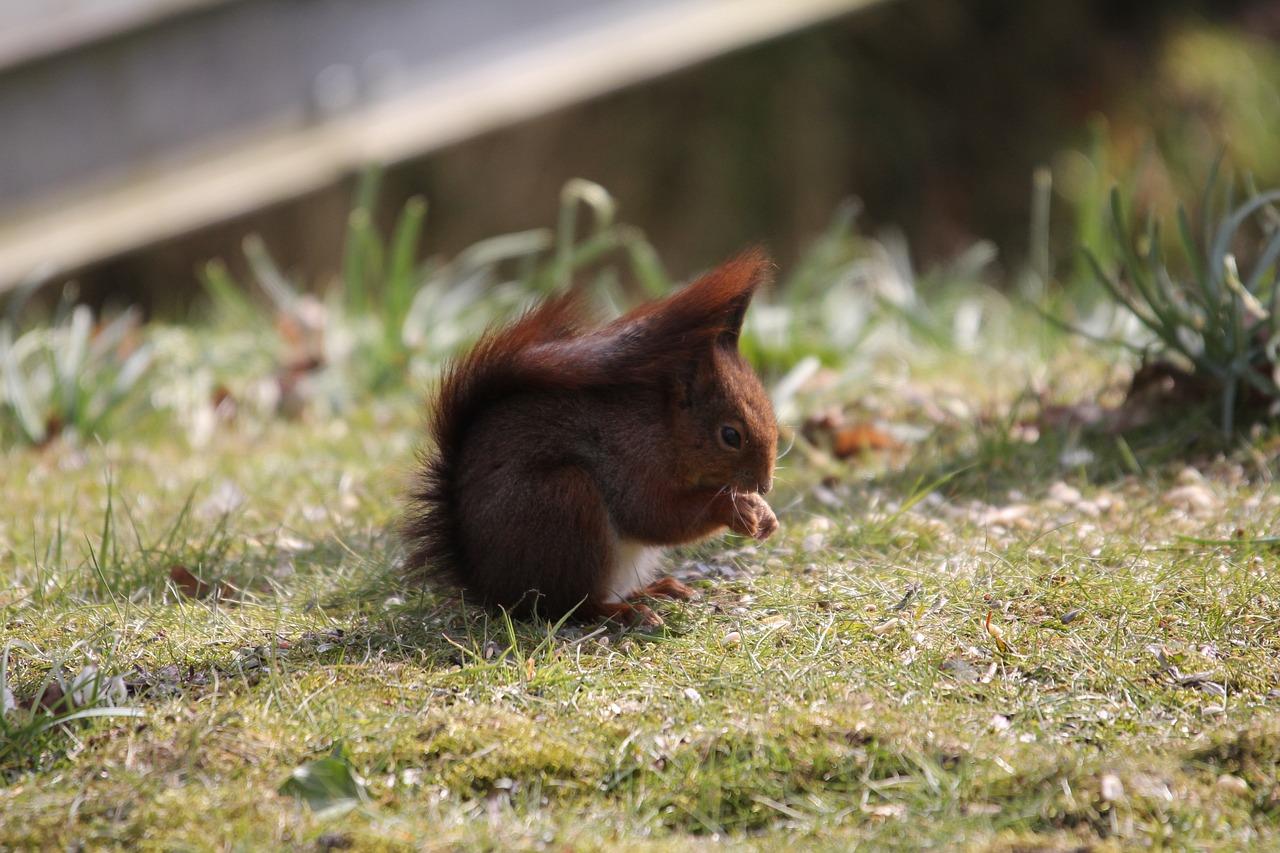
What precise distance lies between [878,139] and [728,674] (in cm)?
585

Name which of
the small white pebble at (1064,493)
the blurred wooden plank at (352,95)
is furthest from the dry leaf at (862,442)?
the blurred wooden plank at (352,95)

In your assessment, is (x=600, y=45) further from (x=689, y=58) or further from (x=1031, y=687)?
(x=1031, y=687)

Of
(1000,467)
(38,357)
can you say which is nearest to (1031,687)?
(1000,467)

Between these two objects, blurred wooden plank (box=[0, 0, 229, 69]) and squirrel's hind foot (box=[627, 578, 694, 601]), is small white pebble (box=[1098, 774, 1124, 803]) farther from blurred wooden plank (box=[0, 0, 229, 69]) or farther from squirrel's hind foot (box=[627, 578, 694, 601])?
blurred wooden plank (box=[0, 0, 229, 69])

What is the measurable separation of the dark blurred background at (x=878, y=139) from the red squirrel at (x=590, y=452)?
12.6 ft

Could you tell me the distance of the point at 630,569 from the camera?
7.88ft

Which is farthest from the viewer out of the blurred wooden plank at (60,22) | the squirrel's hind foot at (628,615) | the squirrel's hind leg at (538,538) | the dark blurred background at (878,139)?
the dark blurred background at (878,139)

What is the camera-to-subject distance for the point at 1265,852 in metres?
1.65

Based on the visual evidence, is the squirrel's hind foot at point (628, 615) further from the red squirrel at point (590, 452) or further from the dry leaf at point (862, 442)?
the dry leaf at point (862, 442)

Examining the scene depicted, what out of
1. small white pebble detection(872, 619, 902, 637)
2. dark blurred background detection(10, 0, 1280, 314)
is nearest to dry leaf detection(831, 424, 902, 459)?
small white pebble detection(872, 619, 902, 637)

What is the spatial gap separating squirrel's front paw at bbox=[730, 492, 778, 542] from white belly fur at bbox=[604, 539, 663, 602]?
0.19 meters

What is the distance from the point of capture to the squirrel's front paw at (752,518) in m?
2.32

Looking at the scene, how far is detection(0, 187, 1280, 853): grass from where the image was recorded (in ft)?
5.79

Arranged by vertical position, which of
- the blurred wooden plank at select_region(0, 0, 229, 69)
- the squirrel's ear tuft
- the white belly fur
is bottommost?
the white belly fur
